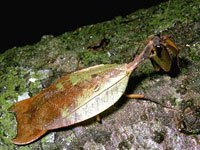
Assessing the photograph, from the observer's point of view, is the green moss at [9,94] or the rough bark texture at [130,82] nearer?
the rough bark texture at [130,82]

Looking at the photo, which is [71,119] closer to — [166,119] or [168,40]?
[166,119]

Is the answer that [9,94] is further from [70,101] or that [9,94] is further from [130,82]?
[130,82]

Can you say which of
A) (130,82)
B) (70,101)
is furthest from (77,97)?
(130,82)

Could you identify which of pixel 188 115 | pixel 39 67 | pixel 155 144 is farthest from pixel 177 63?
pixel 39 67

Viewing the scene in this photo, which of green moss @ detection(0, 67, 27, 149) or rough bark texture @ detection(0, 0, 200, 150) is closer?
rough bark texture @ detection(0, 0, 200, 150)
